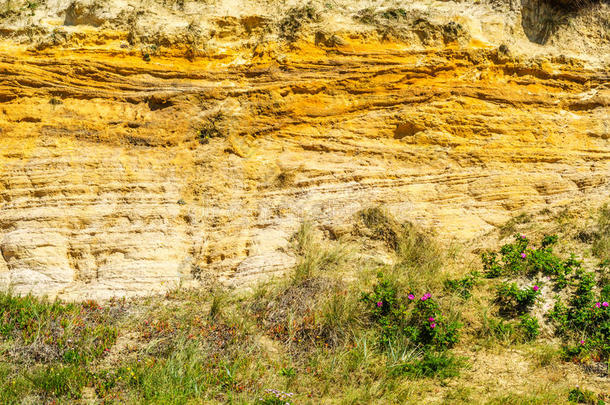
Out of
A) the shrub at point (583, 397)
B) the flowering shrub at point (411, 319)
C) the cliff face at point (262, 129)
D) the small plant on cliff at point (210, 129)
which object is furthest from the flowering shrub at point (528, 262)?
the small plant on cliff at point (210, 129)

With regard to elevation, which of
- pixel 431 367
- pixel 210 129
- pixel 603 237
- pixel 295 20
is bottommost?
pixel 431 367

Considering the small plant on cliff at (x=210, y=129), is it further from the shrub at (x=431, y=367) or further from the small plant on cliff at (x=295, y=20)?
the shrub at (x=431, y=367)

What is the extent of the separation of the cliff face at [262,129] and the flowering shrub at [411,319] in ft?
4.99

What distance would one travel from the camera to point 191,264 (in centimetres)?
696

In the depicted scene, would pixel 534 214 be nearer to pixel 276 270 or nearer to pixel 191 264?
pixel 276 270

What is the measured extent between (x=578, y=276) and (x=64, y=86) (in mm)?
7832

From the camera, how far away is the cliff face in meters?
7.03

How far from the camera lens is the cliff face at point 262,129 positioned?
7031mm

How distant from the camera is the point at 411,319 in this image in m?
5.75

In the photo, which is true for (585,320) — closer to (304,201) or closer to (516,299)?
(516,299)

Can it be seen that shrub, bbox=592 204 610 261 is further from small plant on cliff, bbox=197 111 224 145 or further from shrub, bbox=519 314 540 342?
small plant on cliff, bbox=197 111 224 145

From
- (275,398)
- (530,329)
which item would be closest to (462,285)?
(530,329)

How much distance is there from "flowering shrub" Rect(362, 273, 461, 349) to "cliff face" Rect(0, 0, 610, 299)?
1.52 meters

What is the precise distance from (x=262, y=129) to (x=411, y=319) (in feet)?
13.2
